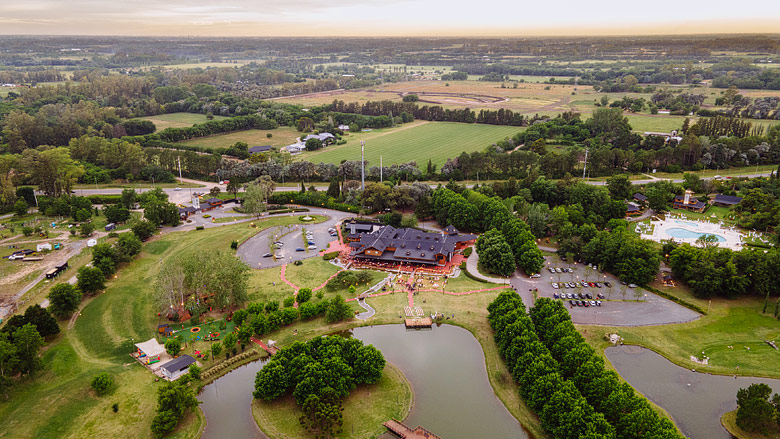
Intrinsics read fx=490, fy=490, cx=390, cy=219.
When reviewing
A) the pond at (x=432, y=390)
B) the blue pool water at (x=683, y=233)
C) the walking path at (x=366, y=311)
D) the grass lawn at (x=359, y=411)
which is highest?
the blue pool water at (x=683, y=233)

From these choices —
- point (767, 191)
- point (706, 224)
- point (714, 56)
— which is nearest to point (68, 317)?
point (706, 224)

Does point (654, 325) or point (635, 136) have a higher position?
point (635, 136)

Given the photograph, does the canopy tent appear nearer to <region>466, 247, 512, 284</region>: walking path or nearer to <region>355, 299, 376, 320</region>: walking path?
<region>355, 299, 376, 320</region>: walking path

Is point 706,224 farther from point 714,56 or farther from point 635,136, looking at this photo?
point 714,56

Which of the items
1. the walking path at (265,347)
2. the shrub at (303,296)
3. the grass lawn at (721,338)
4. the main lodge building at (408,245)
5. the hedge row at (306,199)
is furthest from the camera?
the hedge row at (306,199)

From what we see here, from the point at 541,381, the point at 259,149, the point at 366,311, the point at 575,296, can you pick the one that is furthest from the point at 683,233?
the point at 259,149

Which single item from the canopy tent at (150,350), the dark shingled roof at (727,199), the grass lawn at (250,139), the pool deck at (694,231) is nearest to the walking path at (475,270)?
the pool deck at (694,231)

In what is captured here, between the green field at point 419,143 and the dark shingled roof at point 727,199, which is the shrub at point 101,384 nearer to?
the green field at point 419,143
